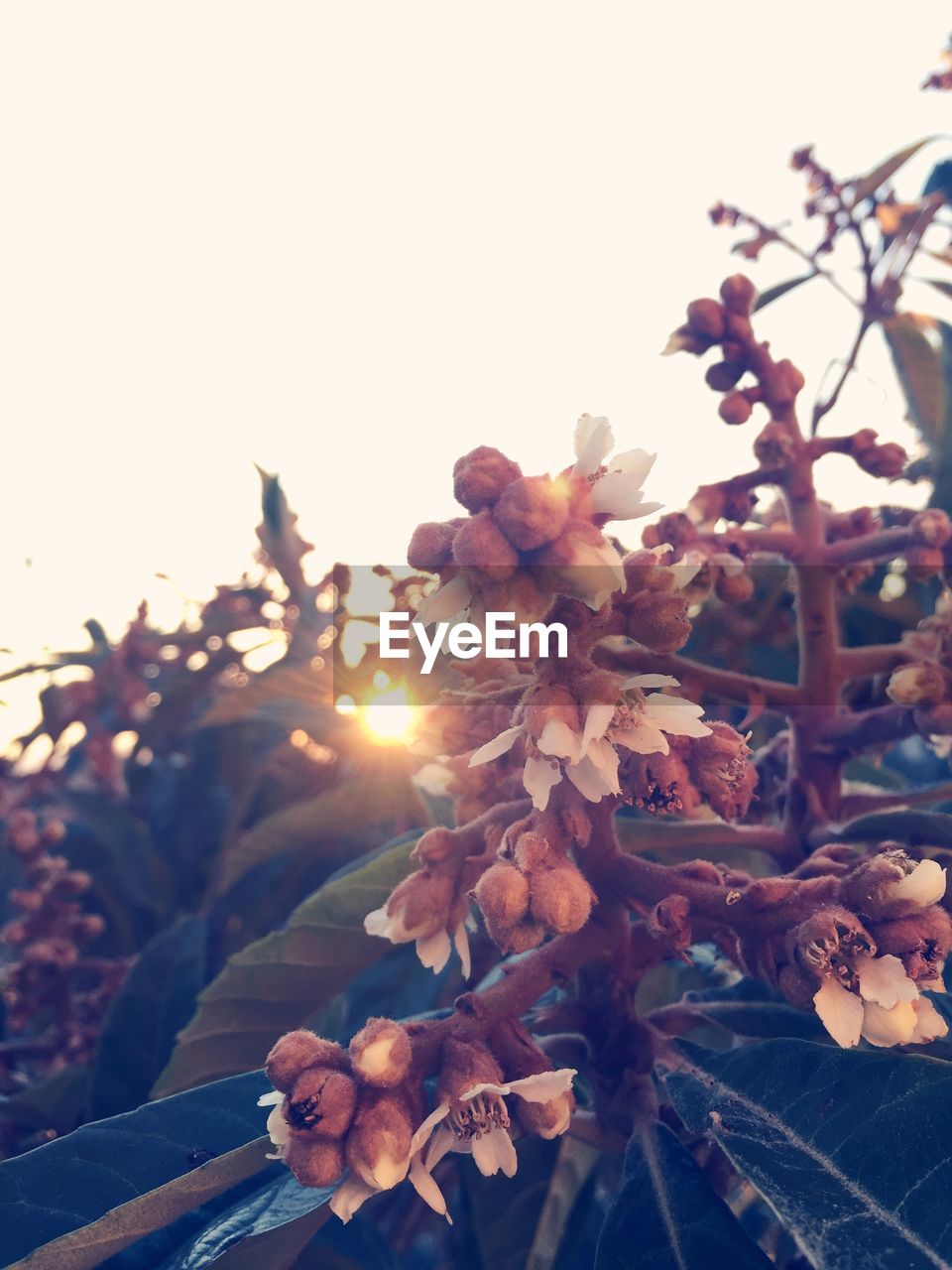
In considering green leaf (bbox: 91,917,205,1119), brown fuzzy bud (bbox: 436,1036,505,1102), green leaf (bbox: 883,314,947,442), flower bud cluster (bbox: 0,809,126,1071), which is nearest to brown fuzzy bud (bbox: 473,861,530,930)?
brown fuzzy bud (bbox: 436,1036,505,1102)

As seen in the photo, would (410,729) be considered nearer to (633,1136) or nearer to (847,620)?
(633,1136)

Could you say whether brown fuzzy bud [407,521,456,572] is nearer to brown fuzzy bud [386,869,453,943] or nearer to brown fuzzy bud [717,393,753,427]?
brown fuzzy bud [386,869,453,943]

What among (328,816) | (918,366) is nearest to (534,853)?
(328,816)

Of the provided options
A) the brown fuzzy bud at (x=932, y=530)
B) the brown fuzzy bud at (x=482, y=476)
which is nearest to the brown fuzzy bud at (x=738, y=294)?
the brown fuzzy bud at (x=932, y=530)

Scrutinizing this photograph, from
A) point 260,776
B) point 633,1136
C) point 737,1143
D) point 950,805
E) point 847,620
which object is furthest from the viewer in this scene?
point 260,776

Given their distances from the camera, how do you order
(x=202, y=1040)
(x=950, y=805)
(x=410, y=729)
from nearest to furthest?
1. (x=410, y=729)
2. (x=202, y=1040)
3. (x=950, y=805)

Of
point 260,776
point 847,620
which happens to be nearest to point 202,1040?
point 260,776
